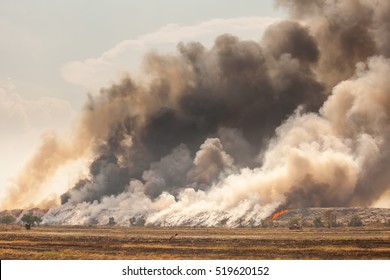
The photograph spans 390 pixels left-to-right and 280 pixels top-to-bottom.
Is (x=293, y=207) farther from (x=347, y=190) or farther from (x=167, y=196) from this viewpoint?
(x=167, y=196)

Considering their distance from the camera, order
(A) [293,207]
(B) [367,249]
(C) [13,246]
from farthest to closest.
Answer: (A) [293,207], (C) [13,246], (B) [367,249]

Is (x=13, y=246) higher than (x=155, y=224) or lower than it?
lower

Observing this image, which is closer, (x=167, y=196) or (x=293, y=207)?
(x=293, y=207)

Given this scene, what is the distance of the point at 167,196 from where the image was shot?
192 m

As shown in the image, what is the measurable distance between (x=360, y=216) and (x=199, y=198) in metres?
53.4

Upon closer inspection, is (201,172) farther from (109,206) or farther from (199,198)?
(109,206)

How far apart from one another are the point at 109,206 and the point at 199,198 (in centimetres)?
3408

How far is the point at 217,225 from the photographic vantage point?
162625 millimetres

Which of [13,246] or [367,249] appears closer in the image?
[367,249]
